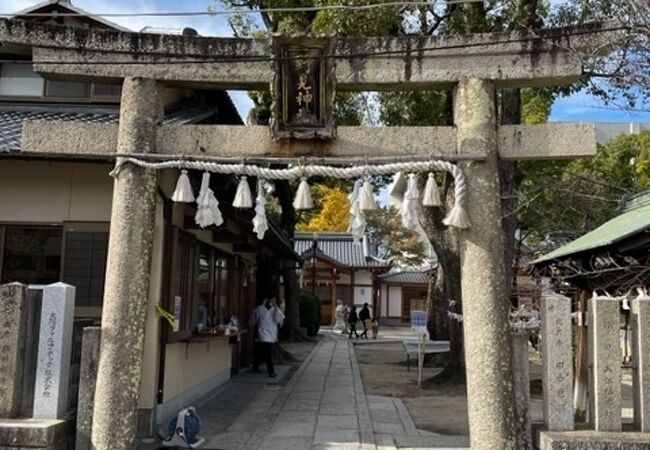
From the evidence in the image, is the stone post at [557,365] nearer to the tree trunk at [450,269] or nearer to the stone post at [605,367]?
the stone post at [605,367]

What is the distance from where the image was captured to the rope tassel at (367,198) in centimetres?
716

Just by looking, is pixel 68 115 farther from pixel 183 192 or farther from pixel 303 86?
pixel 303 86

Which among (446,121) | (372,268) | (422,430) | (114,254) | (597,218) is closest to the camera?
(114,254)

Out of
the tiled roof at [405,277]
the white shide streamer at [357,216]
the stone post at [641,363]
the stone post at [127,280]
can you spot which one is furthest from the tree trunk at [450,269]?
the tiled roof at [405,277]

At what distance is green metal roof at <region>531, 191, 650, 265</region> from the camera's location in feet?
28.2

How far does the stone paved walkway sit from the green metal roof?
3558 mm

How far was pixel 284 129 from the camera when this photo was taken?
7.32m

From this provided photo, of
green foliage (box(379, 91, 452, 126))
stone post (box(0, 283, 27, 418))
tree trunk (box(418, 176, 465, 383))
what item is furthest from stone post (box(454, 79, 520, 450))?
green foliage (box(379, 91, 452, 126))

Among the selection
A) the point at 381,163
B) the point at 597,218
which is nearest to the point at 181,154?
the point at 381,163

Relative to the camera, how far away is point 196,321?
1180 centimetres

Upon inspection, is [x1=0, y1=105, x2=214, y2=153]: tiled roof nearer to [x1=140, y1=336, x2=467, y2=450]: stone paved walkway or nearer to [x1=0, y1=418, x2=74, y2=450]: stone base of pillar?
[x1=0, y1=418, x2=74, y2=450]: stone base of pillar

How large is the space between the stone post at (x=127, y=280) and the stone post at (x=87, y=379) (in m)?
0.10

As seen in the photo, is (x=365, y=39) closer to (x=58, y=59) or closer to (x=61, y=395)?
→ (x=58, y=59)

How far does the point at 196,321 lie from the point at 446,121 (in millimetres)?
8274
